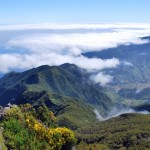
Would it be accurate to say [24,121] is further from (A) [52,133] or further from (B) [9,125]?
(B) [9,125]

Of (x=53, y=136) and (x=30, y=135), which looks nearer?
(x=30, y=135)

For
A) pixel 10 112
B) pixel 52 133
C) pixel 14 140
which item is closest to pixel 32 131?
pixel 52 133

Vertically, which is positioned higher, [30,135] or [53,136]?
[30,135]

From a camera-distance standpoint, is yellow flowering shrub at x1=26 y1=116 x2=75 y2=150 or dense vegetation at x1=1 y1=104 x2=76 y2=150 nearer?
dense vegetation at x1=1 y1=104 x2=76 y2=150

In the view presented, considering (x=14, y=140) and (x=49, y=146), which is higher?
(x=14, y=140)

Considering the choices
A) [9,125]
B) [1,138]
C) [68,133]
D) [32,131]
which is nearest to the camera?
[1,138]

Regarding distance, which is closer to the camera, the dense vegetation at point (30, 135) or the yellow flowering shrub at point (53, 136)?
the dense vegetation at point (30, 135)

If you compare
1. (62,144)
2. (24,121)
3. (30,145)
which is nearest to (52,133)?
(62,144)

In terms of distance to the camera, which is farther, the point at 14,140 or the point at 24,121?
the point at 24,121

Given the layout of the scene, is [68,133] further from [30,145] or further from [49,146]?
[30,145]

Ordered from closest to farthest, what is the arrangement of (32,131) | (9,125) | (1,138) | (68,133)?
(1,138)
(9,125)
(32,131)
(68,133)
